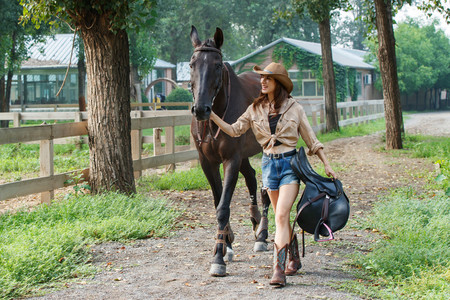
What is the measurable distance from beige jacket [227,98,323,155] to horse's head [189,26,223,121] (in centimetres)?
46

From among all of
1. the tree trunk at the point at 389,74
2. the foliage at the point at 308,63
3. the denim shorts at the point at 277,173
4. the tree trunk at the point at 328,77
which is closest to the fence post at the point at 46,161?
the denim shorts at the point at 277,173

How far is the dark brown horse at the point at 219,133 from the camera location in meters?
5.34

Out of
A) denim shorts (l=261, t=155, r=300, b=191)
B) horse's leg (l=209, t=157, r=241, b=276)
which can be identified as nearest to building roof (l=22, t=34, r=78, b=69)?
horse's leg (l=209, t=157, r=241, b=276)

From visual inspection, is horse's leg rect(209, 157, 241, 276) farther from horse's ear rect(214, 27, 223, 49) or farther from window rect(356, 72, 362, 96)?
window rect(356, 72, 362, 96)

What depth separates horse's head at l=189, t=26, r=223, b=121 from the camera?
5093mm

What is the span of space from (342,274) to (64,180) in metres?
4.89

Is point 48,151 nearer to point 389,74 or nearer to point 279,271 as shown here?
point 279,271

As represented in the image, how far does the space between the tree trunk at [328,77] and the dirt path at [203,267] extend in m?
13.4

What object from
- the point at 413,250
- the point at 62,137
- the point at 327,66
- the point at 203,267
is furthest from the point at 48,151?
the point at 327,66

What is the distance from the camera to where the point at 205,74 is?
5367 millimetres

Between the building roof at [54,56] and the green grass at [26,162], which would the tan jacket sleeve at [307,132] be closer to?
the green grass at [26,162]

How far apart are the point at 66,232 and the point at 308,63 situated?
3796 centimetres

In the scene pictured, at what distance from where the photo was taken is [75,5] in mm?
8141

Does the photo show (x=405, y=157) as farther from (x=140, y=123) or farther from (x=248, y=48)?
(x=248, y=48)
